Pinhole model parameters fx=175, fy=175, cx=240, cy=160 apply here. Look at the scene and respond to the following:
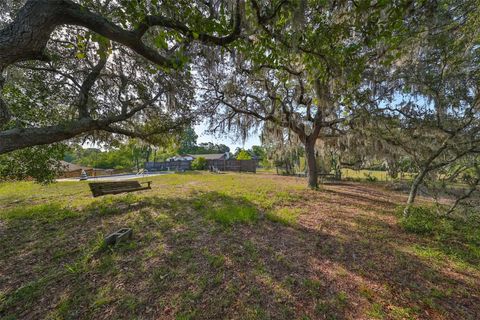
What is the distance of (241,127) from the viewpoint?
842cm

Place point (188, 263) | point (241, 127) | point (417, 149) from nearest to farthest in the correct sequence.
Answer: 1. point (188, 263)
2. point (417, 149)
3. point (241, 127)

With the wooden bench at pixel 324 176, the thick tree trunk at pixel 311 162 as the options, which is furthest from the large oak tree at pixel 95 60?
the wooden bench at pixel 324 176

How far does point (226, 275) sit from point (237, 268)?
0.20m

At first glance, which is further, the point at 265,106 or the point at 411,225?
→ the point at 265,106

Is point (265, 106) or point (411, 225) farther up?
point (265, 106)

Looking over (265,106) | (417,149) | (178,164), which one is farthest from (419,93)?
(178,164)

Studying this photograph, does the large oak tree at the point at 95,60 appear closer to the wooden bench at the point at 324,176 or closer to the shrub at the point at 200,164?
the wooden bench at the point at 324,176

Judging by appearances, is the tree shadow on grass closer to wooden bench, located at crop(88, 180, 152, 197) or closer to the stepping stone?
the stepping stone

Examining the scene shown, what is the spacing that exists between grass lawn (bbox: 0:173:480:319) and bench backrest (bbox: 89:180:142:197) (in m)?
0.66

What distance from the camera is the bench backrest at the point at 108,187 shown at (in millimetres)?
4656

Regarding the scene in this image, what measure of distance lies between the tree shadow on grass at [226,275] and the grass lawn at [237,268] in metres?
0.01

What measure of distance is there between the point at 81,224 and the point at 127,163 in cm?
3603

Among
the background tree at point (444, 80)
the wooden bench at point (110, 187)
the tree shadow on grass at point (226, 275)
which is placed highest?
the background tree at point (444, 80)

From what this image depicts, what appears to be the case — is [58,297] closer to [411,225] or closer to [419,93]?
[411,225]
